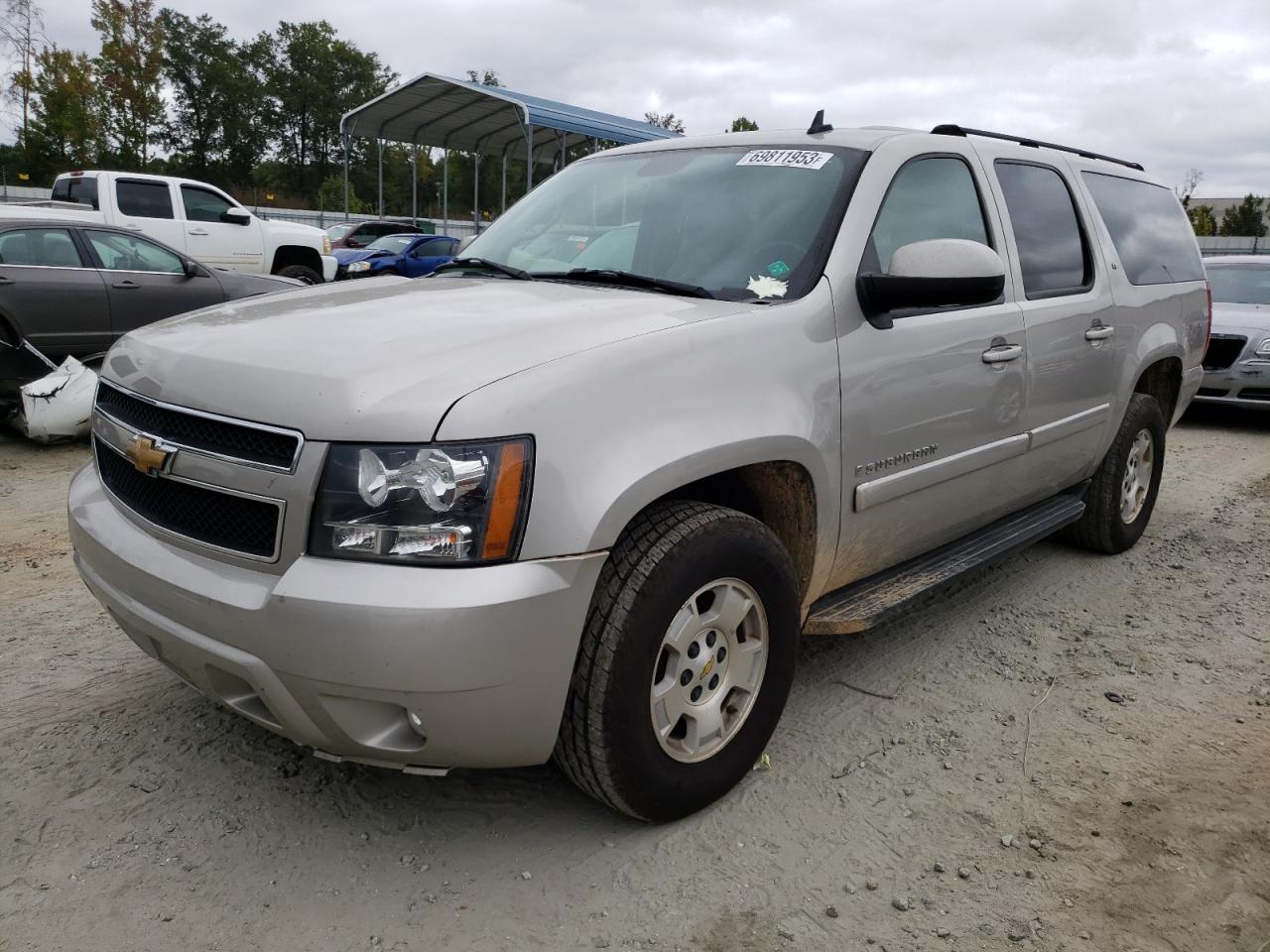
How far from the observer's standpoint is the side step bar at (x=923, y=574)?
2.90 m

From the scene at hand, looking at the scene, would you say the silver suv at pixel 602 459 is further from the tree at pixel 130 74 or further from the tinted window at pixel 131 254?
the tree at pixel 130 74

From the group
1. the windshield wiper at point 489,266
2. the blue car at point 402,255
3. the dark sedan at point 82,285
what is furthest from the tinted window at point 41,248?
the blue car at point 402,255

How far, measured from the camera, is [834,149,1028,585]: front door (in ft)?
9.21

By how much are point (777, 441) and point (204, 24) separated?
60768 mm

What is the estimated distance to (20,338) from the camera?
7.24m

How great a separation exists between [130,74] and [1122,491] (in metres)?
46.6

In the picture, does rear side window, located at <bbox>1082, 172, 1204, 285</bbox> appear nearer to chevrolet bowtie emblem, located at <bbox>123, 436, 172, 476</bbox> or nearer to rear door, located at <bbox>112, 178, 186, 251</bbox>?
chevrolet bowtie emblem, located at <bbox>123, 436, 172, 476</bbox>

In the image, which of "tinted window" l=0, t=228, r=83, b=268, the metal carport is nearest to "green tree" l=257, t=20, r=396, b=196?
the metal carport

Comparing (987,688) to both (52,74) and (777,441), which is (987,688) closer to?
(777,441)

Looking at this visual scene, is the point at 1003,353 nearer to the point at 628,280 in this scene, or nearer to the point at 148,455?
the point at 628,280

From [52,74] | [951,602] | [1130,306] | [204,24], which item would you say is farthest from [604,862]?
[204,24]

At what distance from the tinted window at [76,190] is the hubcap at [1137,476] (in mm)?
11452

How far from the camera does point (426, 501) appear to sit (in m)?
1.99

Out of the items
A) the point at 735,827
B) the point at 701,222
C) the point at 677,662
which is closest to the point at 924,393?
the point at 701,222
